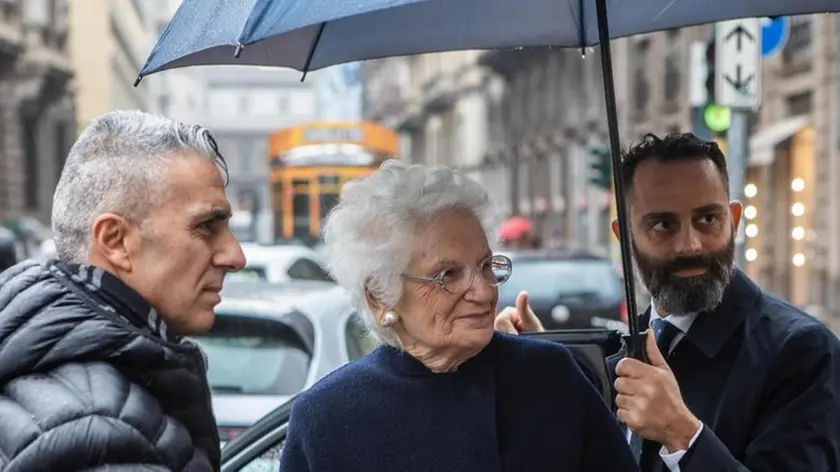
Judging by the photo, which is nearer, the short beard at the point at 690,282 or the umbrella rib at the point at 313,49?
the short beard at the point at 690,282

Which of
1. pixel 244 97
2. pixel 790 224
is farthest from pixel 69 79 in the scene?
pixel 244 97

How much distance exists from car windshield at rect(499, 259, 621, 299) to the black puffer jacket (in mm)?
9937

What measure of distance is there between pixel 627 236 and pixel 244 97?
136 meters

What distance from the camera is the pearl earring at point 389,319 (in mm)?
2518

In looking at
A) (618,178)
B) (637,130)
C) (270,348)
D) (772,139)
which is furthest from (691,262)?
(637,130)

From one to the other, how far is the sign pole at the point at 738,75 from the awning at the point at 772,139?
40.4 feet

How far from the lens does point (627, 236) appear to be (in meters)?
2.72

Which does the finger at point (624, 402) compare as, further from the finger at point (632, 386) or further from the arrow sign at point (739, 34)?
the arrow sign at point (739, 34)

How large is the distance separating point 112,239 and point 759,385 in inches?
53.6

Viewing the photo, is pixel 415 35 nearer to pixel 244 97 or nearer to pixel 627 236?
pixel 627 236

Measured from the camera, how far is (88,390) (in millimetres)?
1920

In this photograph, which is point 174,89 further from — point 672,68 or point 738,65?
point 738,65

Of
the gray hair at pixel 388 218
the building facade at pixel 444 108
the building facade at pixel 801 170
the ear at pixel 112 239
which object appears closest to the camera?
the ear at pixel 112 239

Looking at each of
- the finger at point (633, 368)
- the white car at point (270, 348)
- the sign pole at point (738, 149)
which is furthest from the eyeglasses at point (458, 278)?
the sign pole at point (738, 149)
